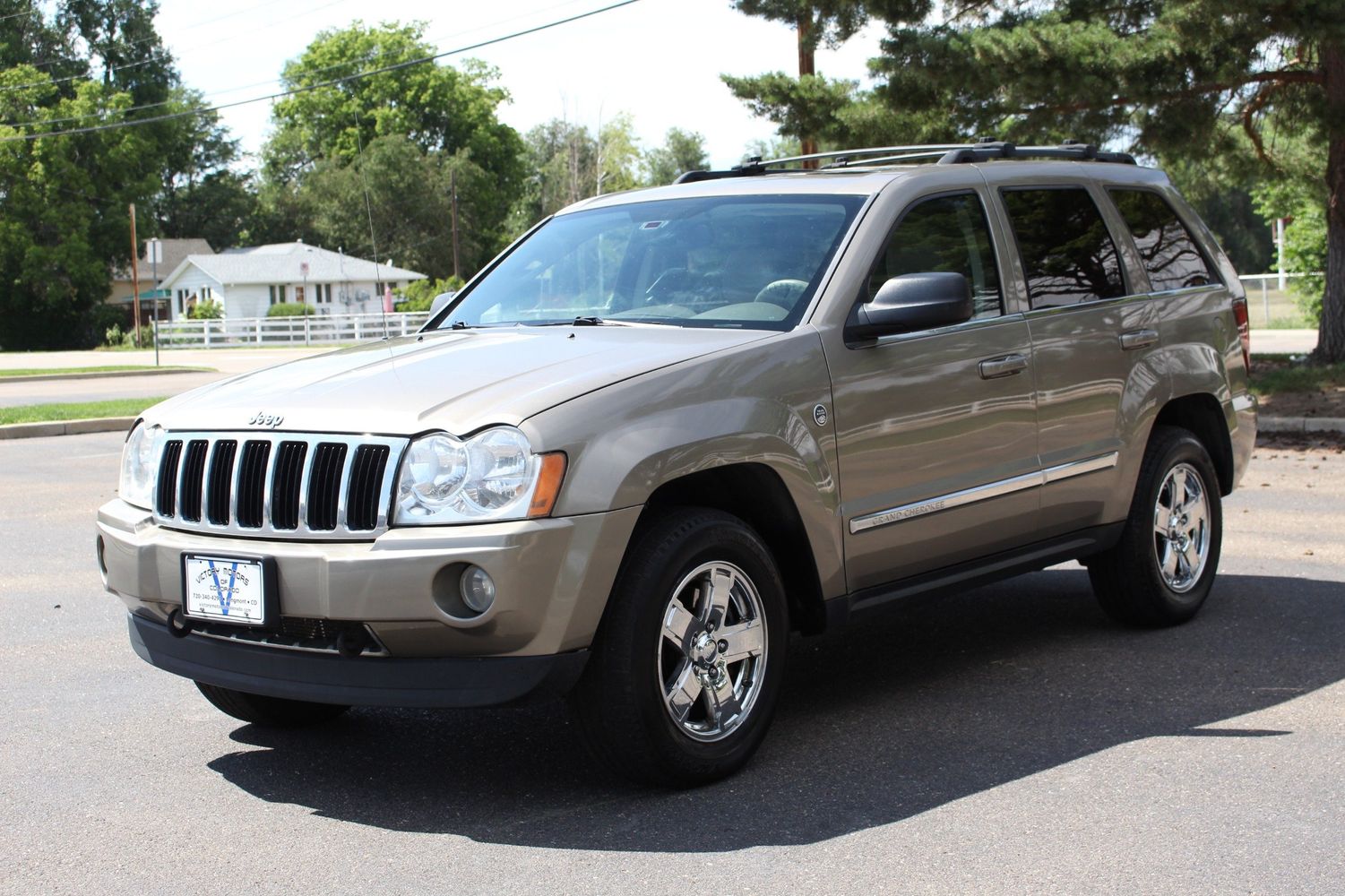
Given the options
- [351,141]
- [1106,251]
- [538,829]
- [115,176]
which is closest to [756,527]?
[538,829]

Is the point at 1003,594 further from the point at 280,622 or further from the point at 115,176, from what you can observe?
the point at 115,176

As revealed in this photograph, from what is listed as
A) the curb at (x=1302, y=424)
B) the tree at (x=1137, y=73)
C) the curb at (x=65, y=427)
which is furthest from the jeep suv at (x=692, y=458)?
the curb at (x=65, y=427)

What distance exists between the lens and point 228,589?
4.38m

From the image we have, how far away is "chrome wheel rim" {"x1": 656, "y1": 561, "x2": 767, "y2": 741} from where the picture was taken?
14.7 ft

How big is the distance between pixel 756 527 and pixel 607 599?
2.69 ft

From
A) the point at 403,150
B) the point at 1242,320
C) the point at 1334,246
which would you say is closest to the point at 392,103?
the point at 403,150

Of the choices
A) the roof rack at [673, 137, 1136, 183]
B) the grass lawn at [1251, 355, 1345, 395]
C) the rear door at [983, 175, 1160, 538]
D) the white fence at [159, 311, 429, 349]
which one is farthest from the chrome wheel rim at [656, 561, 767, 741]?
the white fence at [159, 311, 429, 349]

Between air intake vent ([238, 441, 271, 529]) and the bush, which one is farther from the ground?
the bush

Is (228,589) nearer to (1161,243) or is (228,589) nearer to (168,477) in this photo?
(168,477)

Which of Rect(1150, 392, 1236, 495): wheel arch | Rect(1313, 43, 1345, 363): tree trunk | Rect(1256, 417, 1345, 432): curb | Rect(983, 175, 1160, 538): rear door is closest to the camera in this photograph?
Rect(983, 175, 1160, 538): rear door

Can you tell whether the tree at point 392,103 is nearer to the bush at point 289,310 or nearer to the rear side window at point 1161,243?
the bush at point 289,310

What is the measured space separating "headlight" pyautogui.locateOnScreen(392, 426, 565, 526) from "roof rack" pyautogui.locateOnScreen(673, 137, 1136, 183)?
232 centimetres

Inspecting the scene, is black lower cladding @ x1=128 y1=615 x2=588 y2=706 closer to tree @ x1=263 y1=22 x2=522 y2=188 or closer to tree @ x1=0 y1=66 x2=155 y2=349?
tree @ x1=0 y1=66 x2=155 y2=349

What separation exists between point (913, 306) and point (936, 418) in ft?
1.63
